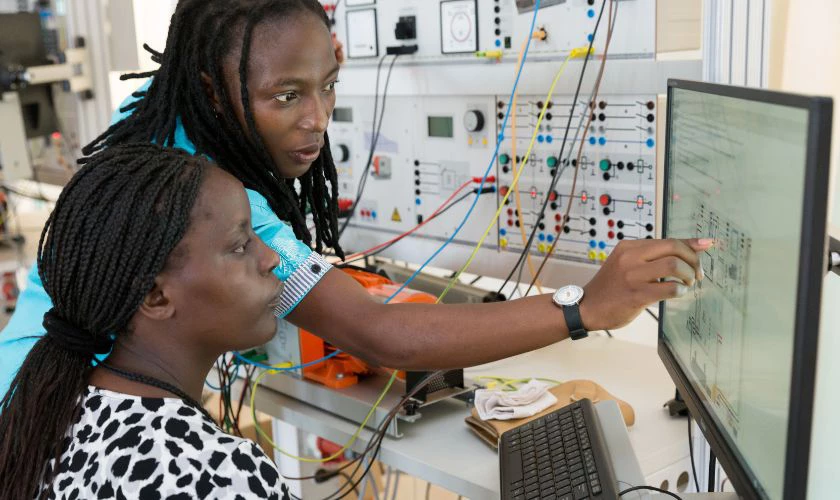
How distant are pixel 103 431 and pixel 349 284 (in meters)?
0.45

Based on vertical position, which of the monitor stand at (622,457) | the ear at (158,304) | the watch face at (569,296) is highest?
the ear at (158,304)

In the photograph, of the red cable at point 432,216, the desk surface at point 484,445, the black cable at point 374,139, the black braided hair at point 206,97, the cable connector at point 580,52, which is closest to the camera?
the black braided hair at point 206,97

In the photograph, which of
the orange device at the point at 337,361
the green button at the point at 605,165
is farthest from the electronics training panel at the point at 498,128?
the orange device at the point at 337,361

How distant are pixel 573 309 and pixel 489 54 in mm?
959

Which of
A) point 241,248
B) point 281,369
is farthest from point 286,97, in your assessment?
point 281,369

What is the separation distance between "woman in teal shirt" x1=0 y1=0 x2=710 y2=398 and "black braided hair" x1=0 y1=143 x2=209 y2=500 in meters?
0.27

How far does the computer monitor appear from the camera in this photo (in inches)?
28.7

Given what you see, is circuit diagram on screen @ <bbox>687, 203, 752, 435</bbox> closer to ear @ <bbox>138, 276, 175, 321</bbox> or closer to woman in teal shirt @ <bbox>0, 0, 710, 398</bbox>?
woman in teal shirt @ <bbox>0, 0, 710, 398</bbox>

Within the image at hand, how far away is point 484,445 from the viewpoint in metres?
1.50

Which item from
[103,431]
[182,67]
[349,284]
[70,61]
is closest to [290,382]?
[349,284]

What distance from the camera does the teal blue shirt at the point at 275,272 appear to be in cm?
127

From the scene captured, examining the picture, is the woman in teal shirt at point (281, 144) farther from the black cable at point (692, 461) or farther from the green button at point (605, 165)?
the green button at point (605, 165)

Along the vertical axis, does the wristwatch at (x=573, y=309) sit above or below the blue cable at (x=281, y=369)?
above

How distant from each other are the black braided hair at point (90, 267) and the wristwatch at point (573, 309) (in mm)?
494
